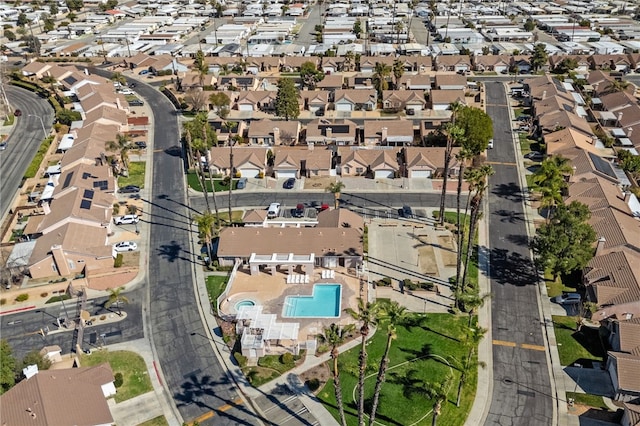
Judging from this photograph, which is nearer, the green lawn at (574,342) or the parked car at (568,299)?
the green lawn at (574,342)

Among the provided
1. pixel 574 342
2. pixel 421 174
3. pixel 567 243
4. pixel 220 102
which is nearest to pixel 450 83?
pixel 421 174

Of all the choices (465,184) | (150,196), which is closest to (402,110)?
(465,184)

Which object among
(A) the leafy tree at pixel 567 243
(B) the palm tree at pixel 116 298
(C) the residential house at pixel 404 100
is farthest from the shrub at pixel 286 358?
(C) the residential house at pixel 404 100

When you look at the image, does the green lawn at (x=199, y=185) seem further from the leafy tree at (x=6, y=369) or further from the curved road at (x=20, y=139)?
the leafy tree at (x=6, y=369)

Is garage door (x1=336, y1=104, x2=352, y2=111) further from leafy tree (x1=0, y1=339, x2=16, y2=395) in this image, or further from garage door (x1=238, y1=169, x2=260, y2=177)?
leafy tree (x1=0, y1=339, x2=16, y2=395)

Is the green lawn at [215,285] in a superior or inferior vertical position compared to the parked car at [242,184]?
inferior

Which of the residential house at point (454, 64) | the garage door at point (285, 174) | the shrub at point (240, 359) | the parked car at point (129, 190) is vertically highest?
the residential house at point (454, 64)
